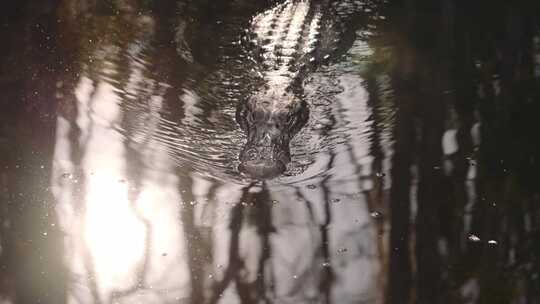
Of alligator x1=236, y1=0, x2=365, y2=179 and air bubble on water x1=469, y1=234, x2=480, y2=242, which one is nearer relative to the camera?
air bubble on water x1=469, y1=234, x2=480, y2=242

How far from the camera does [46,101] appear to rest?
4.64 m

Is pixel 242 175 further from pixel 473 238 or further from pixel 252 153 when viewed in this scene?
pixel 473 238

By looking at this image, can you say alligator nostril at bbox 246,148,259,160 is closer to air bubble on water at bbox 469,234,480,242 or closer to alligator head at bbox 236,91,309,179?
alligator head at bbox 236,91,309,179

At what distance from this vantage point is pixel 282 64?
5621 mm

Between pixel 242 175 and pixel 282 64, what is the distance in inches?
70.9

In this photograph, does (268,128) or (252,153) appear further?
(268,128)

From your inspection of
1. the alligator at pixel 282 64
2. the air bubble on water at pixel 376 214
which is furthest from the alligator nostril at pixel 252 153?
the air bubble on water at pixel 376 214

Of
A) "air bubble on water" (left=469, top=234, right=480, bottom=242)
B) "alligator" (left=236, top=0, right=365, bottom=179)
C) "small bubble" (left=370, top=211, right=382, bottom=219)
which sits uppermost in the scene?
"alligator" (left=236, top=0, right=365, bottom=179)

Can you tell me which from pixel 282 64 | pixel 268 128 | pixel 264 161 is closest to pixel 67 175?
pixel 264 161

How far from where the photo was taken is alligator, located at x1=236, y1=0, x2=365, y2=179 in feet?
13.9

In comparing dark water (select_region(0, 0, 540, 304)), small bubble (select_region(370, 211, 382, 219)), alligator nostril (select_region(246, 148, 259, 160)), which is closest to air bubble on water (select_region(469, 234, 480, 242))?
dark water (select_region(0, 0, 540, 304))

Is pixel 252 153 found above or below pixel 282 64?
below

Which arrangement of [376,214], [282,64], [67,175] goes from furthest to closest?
[282,64], [67,175], [376,214]

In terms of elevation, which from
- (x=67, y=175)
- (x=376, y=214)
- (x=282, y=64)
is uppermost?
(x=282, y=64)
